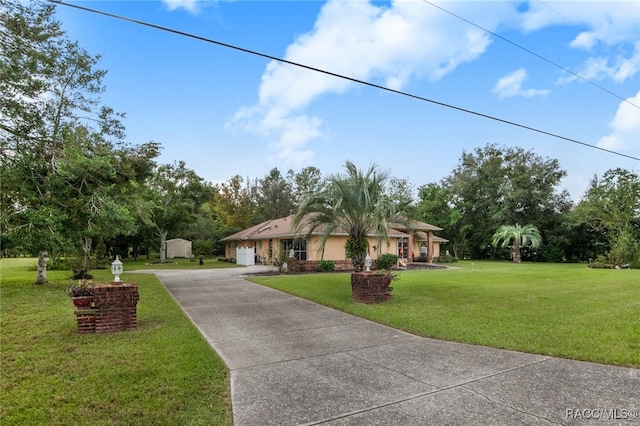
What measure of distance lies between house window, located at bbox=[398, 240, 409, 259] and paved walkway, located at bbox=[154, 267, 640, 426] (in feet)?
73.6

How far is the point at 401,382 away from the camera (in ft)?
14.2

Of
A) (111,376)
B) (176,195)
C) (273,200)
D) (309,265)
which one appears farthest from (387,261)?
(273,200)

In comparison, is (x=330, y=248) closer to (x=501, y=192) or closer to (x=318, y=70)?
(x=318, y=70)

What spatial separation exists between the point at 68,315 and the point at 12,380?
14.5 feet

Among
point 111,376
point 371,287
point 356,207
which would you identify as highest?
point 356,207

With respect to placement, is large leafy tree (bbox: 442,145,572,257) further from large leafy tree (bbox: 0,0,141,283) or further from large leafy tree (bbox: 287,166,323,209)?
large leafy tree (bbox: 0,0,141,283)

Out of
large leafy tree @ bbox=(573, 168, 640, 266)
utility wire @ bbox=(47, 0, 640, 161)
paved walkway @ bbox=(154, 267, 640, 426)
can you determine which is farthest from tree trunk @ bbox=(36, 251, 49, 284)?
large leafy tree @ bbox=(573, 168, 640, 266)

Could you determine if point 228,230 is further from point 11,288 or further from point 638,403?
point 638,403

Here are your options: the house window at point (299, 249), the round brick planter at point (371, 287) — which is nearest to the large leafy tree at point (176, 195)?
the house window at point (299, 249)

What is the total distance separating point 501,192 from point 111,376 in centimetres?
4285

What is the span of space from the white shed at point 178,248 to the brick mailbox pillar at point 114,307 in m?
40.1

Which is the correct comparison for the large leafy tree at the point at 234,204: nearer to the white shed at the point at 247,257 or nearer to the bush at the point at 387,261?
the white shed at the point at 247,257

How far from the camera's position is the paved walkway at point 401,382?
11.4ft

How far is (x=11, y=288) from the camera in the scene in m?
13.1
